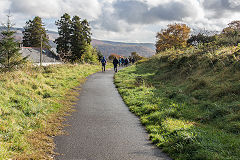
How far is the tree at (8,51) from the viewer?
13.5 metres

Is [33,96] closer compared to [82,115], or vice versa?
[82,115]

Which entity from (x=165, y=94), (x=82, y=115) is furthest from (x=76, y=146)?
(x=165, y=94)

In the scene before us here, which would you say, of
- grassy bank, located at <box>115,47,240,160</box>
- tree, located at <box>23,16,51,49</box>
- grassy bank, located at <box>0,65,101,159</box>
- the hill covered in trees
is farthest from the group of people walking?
tree, located at <box>23,16,51,49</box>

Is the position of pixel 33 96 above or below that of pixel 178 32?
below

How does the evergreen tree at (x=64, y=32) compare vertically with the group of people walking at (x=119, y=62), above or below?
above

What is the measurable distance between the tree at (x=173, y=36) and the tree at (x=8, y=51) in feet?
165

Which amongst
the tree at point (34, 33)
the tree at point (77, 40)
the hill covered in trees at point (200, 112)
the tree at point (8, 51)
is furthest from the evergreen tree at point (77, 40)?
the hill covered in trees at point (200, 112)

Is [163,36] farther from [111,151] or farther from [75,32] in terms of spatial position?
[111,151]

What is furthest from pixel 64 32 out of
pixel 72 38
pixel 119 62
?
pixel 119 62

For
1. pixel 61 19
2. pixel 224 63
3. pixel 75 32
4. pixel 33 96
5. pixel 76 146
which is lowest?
pixel 76 146

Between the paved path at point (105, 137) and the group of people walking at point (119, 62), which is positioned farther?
the group of people walking at point (119, 62)

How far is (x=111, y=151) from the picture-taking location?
15.9ft

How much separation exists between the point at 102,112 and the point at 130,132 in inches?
94.2

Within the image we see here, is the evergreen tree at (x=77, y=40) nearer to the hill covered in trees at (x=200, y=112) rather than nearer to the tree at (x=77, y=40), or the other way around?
the tree at (x=77, y=40)
